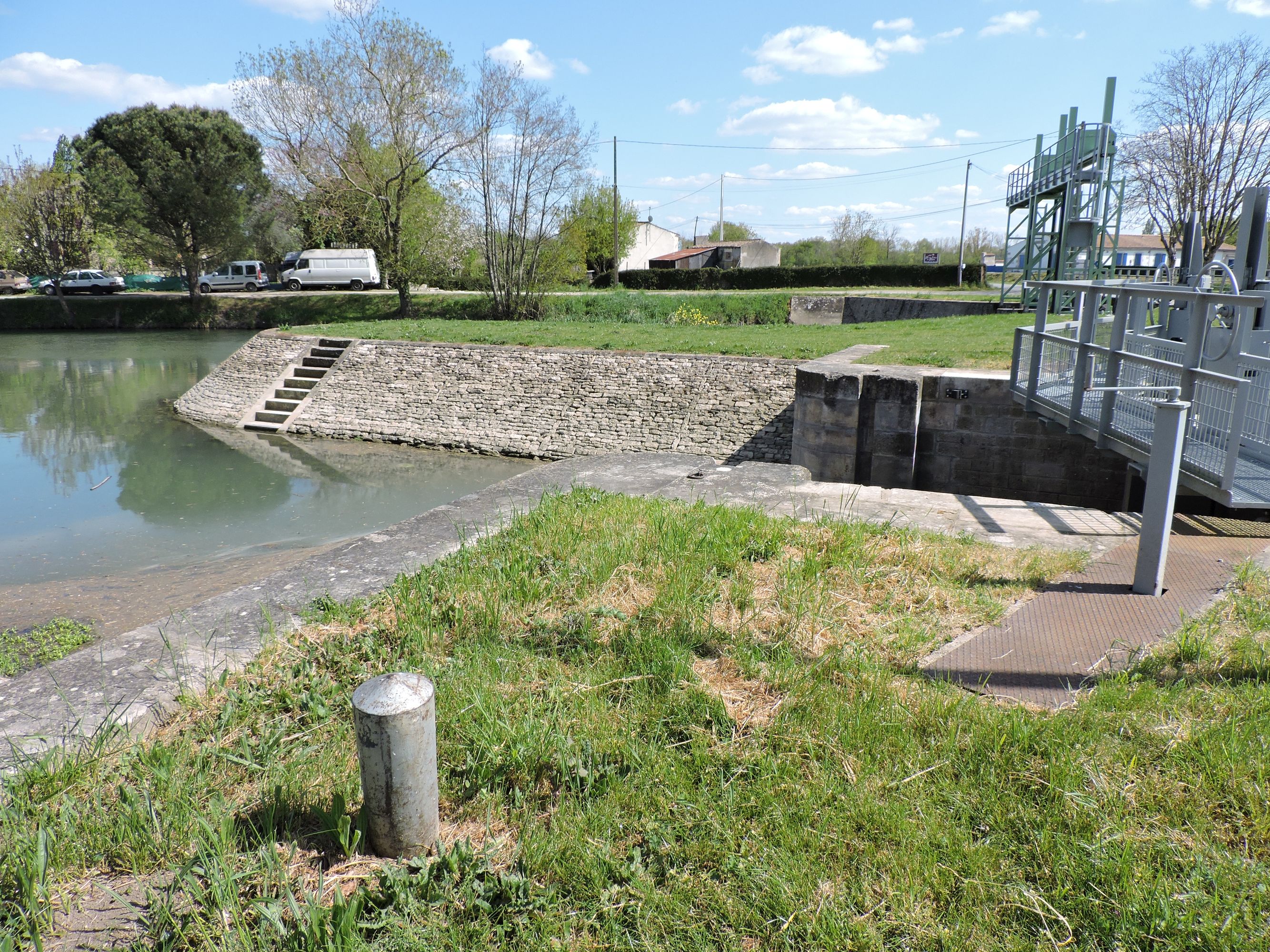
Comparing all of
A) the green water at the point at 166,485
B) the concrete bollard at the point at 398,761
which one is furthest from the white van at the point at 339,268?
the concrete bollard at the point at 398,761

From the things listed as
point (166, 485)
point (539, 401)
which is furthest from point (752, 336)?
point (166, 485)

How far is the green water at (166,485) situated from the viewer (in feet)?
31.1

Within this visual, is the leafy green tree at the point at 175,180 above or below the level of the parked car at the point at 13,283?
above

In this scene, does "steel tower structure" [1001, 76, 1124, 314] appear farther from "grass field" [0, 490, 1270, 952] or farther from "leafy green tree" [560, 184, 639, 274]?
"leafy green tree" [560, 184, 639, 274]

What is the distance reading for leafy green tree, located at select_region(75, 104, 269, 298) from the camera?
37.9m

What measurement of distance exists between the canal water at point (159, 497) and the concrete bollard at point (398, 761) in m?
5.42

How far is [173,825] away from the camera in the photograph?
252cm

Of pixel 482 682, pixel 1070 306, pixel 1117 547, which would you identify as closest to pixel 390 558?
pixel 482 682

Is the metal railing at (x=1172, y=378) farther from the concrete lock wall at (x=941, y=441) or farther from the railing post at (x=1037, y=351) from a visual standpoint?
the concrete lock wall at (x=941, y=441)

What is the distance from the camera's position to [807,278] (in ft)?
141

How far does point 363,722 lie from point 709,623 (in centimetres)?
190

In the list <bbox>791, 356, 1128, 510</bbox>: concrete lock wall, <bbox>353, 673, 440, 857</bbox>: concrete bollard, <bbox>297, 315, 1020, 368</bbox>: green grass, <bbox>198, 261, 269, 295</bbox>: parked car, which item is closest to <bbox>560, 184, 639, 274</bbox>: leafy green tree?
<bbox>198, 261, 269, 295</bbox>: parked car

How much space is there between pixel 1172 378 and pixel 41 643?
8.64 meters

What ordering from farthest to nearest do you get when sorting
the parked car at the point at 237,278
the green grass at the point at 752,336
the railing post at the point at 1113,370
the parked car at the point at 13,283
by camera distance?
1. the parked car at the point at 13,283
2. the parked car at the point at 237,278
3. the green grass at the point at 752,336
4. the railing post at the point at 1113,370
